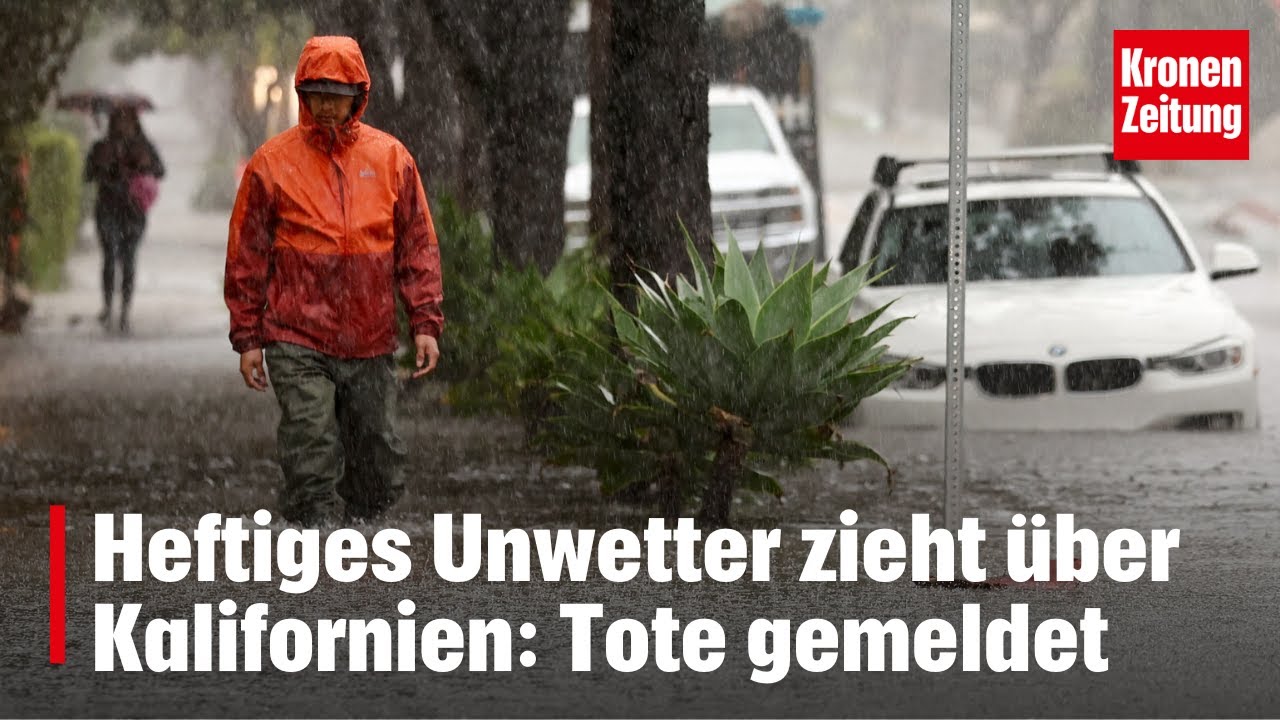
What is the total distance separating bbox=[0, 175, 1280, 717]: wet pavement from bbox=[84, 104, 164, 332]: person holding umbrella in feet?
11.6

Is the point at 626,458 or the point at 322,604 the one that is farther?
the point at 626,458

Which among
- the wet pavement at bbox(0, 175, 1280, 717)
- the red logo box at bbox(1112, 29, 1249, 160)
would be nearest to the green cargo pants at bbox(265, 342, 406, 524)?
the wet pavement at bbox(0, 175, 1280, 717)

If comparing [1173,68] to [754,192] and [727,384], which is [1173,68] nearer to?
[727,384]

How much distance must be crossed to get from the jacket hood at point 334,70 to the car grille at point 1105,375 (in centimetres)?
485

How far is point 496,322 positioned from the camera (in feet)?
46.6

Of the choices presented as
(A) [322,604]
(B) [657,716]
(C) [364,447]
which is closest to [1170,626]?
(B) [657,716]

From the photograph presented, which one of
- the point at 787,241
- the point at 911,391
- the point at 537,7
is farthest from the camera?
the point at 787,241

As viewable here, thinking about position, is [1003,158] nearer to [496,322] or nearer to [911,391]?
[911,391]

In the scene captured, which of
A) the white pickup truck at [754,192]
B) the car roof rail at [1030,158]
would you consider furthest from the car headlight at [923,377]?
the white pickup truck at [754,192]

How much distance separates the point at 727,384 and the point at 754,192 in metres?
13.2

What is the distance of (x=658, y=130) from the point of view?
1070 cm

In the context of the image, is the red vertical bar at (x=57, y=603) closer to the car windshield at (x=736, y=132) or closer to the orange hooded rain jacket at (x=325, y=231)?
the orange hooded rain jacket at (x=325, y=231)

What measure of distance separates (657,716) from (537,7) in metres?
9.21

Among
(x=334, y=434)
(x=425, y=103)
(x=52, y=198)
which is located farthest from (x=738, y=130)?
(x=334, y=434)
